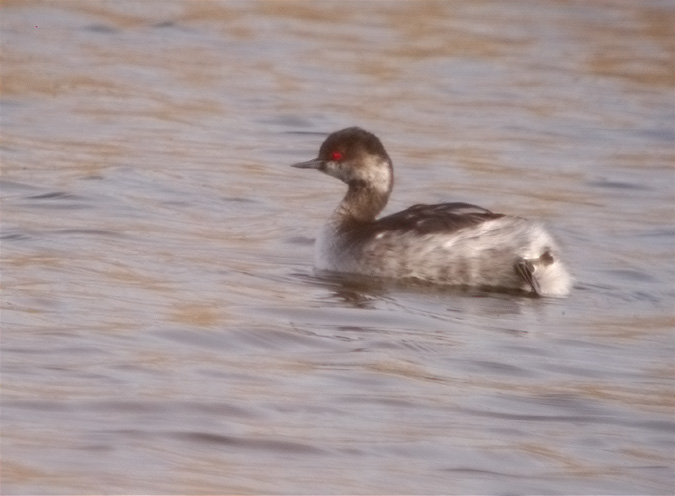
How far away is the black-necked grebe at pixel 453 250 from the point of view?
8617 mm

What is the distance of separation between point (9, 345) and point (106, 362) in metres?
0.41

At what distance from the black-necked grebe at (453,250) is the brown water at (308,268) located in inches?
7.5

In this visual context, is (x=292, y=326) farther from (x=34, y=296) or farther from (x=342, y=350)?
(x=34, y=296)

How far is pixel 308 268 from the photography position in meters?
9.19

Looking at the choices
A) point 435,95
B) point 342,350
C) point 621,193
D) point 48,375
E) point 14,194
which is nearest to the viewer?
point 48,375

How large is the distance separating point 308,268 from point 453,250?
876mm

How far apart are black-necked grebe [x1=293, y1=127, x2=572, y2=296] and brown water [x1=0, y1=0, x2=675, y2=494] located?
191mm

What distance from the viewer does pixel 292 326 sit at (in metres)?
7.52

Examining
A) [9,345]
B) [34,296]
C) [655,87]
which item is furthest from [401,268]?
[655,87]

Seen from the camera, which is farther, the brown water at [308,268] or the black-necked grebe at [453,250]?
the black-necked grebe at [453,250]

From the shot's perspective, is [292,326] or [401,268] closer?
[292,326]

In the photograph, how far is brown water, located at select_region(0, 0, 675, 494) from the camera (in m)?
5.75

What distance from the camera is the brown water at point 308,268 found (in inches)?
226

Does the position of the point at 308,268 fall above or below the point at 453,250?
below
